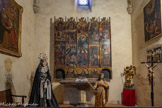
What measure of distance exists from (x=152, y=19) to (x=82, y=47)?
346cm

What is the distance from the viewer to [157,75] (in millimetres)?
5109

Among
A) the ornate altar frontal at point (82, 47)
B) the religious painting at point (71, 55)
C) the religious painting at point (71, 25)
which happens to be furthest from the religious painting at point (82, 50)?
the religious painting at point (71, 25)

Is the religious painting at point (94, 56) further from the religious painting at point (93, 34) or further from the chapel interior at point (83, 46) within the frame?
the religious painting at point (93, 34)

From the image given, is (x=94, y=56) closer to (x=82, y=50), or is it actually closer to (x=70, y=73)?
(x=82, y=50)

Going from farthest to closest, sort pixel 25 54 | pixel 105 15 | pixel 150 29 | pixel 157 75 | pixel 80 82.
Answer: pixel 105 15
pixel 25 54
pixel 80 82
pixel 150 29
pixel 157 75

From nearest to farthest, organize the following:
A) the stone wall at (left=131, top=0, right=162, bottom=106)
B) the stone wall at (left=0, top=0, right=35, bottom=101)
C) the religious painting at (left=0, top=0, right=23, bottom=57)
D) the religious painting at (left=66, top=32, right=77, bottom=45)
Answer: the religious painting at (left=0, top=0, right=23, bottom=57)
the stone wall at (left=0, top=0, right=35, bottom=101)
the stone wall at (left=131, top=0, right=162, bottom=106)
the religious painting at (left=66, top=32, right=77, bottom=45)

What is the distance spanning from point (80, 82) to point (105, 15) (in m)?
4.11

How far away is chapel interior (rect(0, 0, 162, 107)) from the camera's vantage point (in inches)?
247

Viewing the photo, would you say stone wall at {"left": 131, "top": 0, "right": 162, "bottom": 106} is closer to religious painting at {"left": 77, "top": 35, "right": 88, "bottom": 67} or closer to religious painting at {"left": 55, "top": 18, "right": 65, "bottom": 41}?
religious painting at {"left": 77, "top": 35, "right": 88, "bottom": 67}

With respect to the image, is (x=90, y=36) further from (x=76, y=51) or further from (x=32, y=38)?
(x=32, y=38)

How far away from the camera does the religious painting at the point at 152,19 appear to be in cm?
497

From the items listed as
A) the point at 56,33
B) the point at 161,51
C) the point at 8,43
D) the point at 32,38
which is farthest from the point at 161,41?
the point at 32,38

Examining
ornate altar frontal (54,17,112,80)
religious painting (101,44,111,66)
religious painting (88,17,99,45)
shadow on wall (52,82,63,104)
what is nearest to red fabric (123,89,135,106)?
ornate altar frontal (54,17,112,80)

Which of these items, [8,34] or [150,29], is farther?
[150,29]
